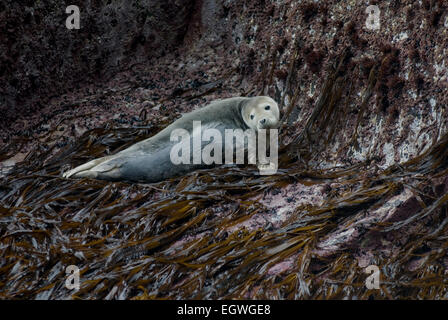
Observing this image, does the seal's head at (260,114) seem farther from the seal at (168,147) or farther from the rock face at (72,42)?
the rock face at (72,42)

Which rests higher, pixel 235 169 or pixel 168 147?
pixel 168 147

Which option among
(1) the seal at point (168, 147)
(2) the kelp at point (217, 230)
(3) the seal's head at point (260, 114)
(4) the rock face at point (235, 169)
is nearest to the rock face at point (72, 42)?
A: (4) the rock face at point (235, 169)

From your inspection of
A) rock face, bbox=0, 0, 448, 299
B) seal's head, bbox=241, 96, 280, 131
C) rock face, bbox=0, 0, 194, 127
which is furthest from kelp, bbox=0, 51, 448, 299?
rock face, bbox=0, 0, 194, 127

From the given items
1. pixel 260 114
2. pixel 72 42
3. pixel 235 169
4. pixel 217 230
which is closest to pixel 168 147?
pixel 235 169

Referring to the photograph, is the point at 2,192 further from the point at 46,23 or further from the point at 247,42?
the point at 247,42

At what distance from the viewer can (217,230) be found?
329 centimetres

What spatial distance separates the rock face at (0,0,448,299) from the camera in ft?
9.52

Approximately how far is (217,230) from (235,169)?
0.76 m

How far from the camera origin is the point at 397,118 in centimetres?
383

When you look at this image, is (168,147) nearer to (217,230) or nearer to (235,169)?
(235,169)

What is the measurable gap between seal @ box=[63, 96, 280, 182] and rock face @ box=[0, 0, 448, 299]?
0.13 m

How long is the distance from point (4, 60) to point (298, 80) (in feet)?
8.65

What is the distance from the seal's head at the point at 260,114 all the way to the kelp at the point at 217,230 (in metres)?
0.27
